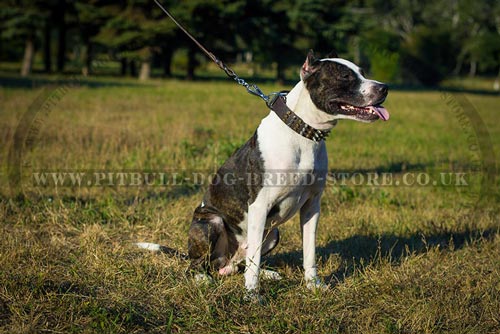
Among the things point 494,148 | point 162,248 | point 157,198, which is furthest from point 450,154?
point 162,248

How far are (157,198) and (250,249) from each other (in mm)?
2713

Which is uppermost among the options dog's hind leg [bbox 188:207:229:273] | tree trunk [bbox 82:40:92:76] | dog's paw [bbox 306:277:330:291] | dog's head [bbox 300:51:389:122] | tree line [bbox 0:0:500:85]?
tree line [bbox 0:0:500:85]

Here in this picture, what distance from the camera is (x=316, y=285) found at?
3.82 meters

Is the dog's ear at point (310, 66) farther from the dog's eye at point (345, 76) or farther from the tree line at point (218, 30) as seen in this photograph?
the tree line at point (218, 30)

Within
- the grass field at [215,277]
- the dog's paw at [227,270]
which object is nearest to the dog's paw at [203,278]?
the grass field at [215,277]

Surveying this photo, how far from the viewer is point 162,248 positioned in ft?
14.4

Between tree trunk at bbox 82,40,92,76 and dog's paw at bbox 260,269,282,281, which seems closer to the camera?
dog's paw at bbox 260,269,282,281

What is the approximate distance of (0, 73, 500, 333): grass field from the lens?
10.8 ft

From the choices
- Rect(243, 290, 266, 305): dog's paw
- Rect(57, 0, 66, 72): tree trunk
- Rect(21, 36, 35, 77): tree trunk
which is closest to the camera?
Rect(243, 290, 266, 305): dog's paw

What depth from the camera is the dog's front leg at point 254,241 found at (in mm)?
3666

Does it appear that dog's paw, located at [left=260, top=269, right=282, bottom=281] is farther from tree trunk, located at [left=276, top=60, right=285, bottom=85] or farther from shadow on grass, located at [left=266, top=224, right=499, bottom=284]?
tree trunk, located at [left=276, top=60, right=285, bottom=85]

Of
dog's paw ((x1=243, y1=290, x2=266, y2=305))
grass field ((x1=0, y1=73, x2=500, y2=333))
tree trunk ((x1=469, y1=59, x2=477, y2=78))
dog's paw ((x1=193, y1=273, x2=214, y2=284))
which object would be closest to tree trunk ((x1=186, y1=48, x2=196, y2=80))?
grass field ((x1=0, y1=73, x2=500, y2=333))

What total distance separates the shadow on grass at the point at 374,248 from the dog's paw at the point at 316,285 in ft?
0.79

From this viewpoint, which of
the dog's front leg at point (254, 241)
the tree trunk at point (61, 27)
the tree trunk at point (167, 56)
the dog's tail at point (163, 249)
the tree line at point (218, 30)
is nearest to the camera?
the dog's front leg at point (254, 241)
